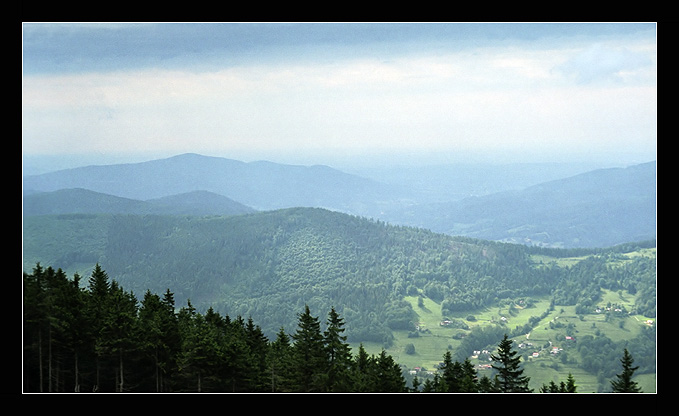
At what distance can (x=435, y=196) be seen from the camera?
73.8 meters

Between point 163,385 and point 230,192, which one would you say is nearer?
point 163,385

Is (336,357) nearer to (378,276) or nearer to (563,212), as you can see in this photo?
(378,276)

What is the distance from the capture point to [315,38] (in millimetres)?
18547

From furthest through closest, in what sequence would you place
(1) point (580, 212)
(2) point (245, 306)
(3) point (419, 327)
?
(1) point (580, 212) → (2) point (245, 306) → (3) point (419, 327)

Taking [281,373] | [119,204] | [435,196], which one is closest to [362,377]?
[281,373]

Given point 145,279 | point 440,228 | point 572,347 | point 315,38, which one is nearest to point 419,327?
point 572,347

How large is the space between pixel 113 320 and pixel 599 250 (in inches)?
1710

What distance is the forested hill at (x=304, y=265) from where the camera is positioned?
35.1m

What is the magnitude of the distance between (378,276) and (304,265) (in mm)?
5128

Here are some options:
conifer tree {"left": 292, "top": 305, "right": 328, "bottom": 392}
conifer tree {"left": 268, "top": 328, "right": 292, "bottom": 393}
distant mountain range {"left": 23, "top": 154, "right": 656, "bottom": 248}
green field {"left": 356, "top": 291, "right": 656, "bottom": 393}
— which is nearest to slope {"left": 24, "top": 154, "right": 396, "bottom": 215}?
distant mountain range {"left": 23, "top": 154, "right": 656, "bottom": 248}

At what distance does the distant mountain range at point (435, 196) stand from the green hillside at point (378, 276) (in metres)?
10.3

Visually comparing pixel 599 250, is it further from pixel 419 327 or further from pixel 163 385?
pixel 163 385

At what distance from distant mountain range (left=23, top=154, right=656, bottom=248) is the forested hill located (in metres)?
9.43

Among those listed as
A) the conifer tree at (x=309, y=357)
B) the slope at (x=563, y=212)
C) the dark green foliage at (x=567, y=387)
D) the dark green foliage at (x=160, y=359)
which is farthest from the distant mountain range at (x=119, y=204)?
the dark green foliage at (x=567, y=387)
